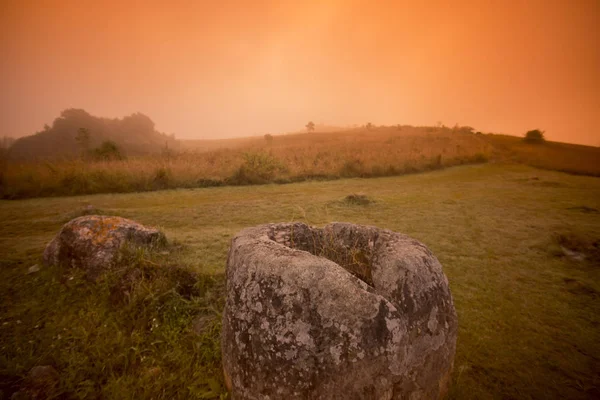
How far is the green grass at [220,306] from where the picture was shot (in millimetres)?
2705

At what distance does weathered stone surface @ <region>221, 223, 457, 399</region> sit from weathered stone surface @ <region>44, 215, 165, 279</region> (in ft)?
10.5

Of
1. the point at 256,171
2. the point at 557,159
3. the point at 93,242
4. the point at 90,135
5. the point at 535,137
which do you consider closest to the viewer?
the point at 93,242

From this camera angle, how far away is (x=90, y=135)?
139 feet

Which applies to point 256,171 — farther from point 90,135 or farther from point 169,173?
point 90,135

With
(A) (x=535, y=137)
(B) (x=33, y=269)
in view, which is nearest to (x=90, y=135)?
(B) (x=33, y=269)

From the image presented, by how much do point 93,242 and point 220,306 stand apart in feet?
8.60

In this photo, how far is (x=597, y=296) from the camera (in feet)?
13.0

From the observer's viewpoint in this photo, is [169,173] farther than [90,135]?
No

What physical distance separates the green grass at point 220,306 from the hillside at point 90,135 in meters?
27.4

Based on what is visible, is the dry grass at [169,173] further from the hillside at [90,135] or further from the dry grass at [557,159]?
the hillside at [90,135]

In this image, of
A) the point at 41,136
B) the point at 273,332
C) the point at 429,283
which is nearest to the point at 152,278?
the point at 273,332

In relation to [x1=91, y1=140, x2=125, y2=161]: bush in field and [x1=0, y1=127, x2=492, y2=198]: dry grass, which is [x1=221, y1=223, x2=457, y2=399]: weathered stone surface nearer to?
[x1=0, y1=127, x2=492, y2=198]: dry grass

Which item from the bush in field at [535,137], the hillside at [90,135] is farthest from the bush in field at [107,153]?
the bush in field at [535,137]

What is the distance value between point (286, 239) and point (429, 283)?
5.25 feet
